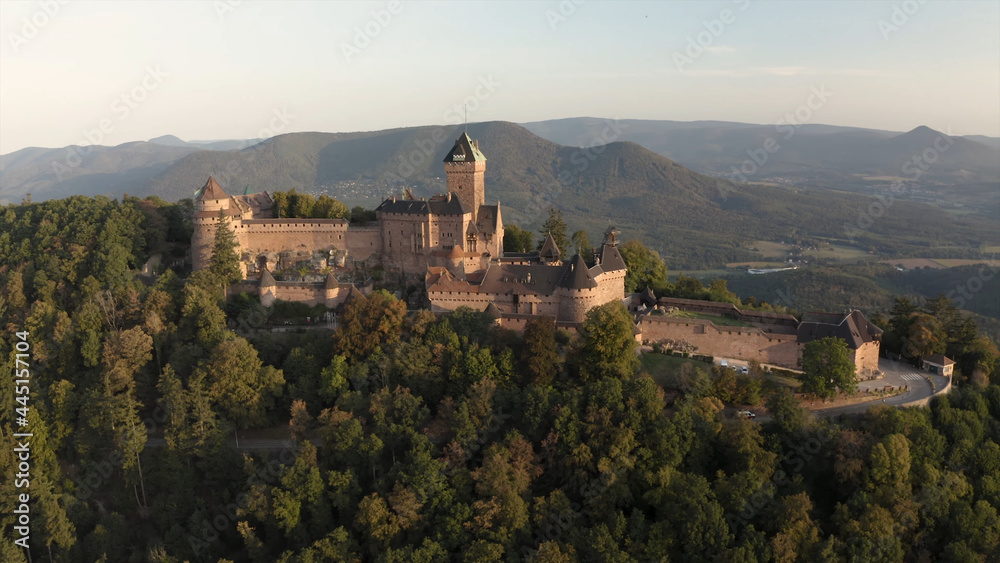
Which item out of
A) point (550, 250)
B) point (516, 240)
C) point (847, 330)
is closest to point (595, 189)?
point (516, 240)

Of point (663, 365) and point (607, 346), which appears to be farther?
point (663, 365)

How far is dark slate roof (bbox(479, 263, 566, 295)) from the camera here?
145 ft

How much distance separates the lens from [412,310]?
47281 mm

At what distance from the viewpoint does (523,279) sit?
45.0m

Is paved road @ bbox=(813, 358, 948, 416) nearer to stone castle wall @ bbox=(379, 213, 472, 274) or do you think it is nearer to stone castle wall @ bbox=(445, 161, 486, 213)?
stone castle wall @ bbox=(379, 213, 472, 274)

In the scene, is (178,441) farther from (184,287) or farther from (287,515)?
(184,287)

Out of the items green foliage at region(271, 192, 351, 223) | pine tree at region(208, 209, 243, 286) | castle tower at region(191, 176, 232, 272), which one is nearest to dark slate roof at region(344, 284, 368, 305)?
pine tree at region(208, 209, 243, 286)

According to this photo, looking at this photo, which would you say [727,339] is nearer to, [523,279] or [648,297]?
[648,297]

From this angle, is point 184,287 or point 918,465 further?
point 184,287

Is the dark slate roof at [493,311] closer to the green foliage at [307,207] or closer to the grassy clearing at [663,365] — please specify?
the grassy clearing at [663,365]

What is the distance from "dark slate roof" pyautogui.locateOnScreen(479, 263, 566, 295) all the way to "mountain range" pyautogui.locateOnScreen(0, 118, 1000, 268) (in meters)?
84.8

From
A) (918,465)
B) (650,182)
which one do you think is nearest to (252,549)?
(918,465)

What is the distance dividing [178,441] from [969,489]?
41452 mm

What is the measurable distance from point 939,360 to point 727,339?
12.3 meters
